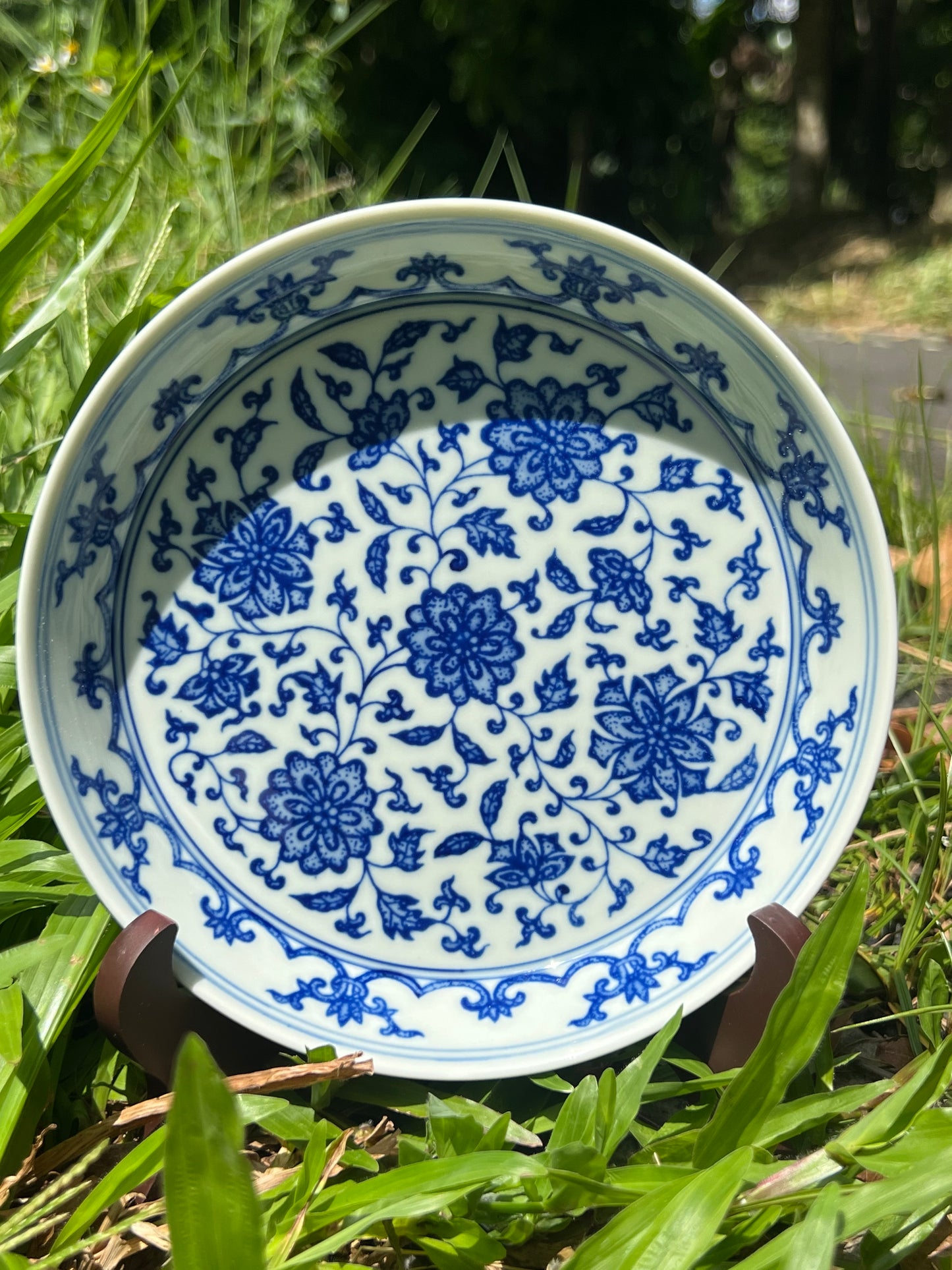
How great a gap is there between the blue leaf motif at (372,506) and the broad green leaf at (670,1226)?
540mm

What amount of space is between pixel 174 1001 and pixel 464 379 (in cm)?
56

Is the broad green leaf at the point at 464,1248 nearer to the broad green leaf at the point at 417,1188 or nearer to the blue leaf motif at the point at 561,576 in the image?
the broad green leaf at the point at 417,1188

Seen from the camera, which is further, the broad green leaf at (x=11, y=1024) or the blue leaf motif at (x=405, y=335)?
the blue leaf motif at (x=405, y=335)

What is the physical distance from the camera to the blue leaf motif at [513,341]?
83cm

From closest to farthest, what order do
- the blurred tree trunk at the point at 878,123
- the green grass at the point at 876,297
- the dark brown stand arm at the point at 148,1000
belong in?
1. the dark brown stand arm at the point at 148,1000
2. the green grass at the point at 876,297
3. the blurred tree trunk at the point at 878,123

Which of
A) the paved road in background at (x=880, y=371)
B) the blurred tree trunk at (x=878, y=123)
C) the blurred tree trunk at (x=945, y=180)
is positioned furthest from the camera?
the blurred tree trunk at (x=878, y=123)

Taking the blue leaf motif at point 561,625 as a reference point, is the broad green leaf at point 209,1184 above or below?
below

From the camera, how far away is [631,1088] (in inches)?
27.7

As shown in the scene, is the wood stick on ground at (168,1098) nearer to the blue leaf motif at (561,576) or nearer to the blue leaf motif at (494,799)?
the blue leaf motif at (494,799)

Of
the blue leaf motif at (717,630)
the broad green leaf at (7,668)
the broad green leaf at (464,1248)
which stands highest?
the blue leaf motif at (717,630)

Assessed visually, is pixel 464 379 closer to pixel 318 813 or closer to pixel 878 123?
pixel 318 813

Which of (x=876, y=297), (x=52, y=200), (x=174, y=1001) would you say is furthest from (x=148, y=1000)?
(x=876, y=297)

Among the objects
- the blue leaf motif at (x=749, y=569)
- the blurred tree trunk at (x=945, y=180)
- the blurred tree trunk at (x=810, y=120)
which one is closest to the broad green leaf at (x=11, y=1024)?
the blue leaf motif at (x=749, y=569)

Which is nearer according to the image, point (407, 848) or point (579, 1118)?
point (579, 1118)
